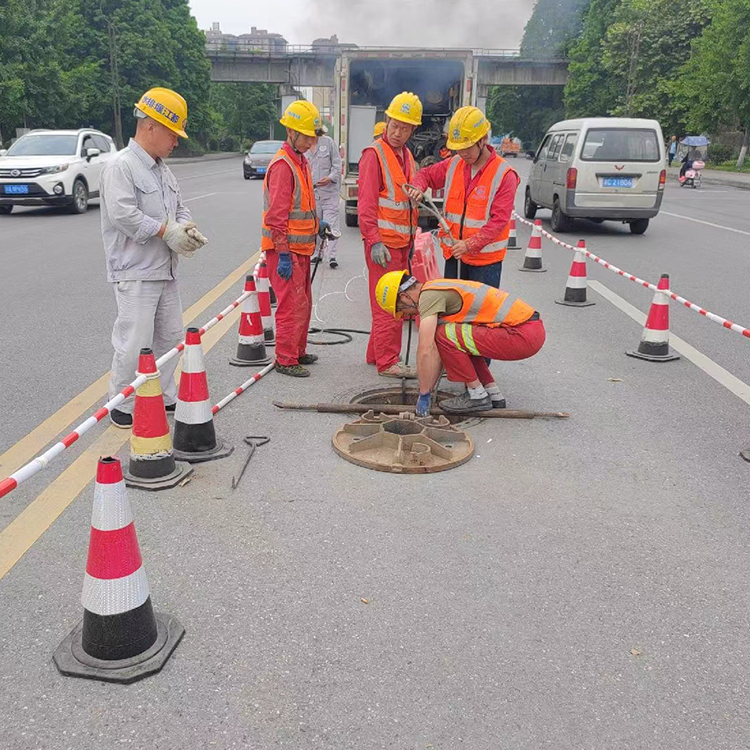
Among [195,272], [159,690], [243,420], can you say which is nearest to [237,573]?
[159,690]

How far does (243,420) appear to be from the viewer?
5105mm

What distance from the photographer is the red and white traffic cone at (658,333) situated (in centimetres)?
670

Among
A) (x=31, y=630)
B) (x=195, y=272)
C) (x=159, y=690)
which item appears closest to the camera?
(x=159, y=690)

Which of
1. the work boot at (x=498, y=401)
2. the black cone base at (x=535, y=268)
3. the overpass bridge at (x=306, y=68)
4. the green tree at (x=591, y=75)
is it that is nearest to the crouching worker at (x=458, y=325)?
the work boot at (x=498, y=401)

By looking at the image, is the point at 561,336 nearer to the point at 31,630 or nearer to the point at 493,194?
the point at 493,194

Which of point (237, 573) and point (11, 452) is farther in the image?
point (11, 452)

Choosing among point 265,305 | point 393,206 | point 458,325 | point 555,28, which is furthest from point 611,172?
point 555,28

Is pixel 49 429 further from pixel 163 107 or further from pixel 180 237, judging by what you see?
pixel 163 107

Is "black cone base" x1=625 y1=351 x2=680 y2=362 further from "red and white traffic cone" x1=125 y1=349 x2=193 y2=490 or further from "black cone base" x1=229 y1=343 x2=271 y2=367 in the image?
"red and white traffic cone" x1=125 y1=349 x2=193 y2=490

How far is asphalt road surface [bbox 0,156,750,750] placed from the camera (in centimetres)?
250

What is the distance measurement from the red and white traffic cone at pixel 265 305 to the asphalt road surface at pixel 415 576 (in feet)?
2.79

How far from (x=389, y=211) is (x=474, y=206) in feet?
2.13

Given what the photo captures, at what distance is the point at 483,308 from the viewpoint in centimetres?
509

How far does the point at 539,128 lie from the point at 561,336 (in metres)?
80.1
